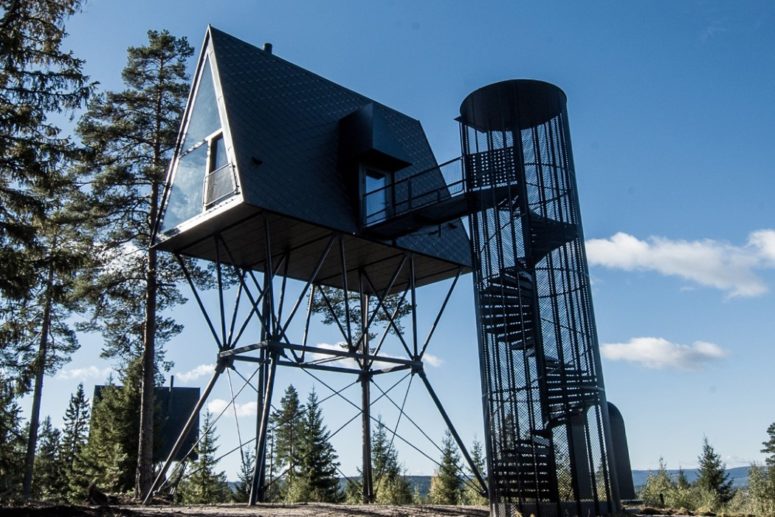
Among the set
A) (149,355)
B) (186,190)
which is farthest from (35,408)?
(186,190)

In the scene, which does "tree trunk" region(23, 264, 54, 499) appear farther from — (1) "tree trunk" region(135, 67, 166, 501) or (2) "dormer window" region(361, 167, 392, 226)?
(2) "dormer window" region(361, 167, 392, 226)

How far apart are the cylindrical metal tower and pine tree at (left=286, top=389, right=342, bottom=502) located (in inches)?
990

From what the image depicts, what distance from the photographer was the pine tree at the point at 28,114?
1316 cm

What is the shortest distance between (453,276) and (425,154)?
365cm

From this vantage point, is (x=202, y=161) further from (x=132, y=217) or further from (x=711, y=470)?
(x=711, y=470)

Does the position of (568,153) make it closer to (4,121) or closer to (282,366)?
(282,366)

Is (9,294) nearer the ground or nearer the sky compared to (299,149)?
nearer the ground

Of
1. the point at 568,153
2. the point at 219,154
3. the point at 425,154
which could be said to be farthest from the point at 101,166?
the point at 568,153

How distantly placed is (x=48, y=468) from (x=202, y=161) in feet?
138

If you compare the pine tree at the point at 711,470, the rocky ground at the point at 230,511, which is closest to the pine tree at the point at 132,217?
the rocky ground at the point at 230,511

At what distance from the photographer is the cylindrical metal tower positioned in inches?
455

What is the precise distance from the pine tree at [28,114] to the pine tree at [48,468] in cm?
2327

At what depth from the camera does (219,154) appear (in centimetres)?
1475

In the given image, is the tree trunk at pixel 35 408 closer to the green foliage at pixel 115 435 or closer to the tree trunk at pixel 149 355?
the green foliage at pixel 115 435
